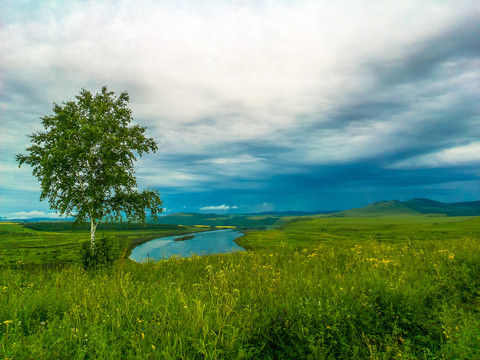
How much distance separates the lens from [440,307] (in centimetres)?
665

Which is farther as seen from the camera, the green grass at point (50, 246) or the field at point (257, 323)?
the green grass at point (50, 246)

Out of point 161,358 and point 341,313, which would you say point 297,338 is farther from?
point 161,358

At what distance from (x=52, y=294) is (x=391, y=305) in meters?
8.16

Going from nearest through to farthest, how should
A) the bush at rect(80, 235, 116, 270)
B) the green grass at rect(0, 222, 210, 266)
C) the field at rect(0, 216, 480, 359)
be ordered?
the field at rect(0, 216, 480, 359)
the bush at rect(80, 235, 116, 270)
the green grass at rect(0, 222, 210, 266)

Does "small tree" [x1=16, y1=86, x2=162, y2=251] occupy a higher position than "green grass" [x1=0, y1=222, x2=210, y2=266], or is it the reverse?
"small tree" [x1=16, y1=86, x2=162, y2=251]

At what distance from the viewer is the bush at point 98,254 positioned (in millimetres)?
13633

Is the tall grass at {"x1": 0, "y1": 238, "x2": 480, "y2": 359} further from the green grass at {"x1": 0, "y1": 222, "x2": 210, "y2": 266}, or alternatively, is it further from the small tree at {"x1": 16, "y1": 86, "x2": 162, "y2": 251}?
the small tree at {"x1": 16, "y1": 86, "x2": 162, "y2": 251}

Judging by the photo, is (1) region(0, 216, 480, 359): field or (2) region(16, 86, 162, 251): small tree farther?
(2) region(16, 86, 162, 251): small tree

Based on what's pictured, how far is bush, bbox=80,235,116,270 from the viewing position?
13.6 m

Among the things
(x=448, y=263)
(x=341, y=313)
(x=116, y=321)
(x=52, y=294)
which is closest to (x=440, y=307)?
(x=341, y=313)

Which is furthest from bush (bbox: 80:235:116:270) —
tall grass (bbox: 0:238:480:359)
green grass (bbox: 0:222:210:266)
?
tall grass (bbox: 0:238:480:359)

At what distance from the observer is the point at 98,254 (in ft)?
45.2

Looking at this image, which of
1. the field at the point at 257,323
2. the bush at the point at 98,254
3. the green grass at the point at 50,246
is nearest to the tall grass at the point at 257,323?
the field at the point at 257,323

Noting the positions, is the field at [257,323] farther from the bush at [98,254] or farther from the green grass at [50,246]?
the bush at [98,254]
